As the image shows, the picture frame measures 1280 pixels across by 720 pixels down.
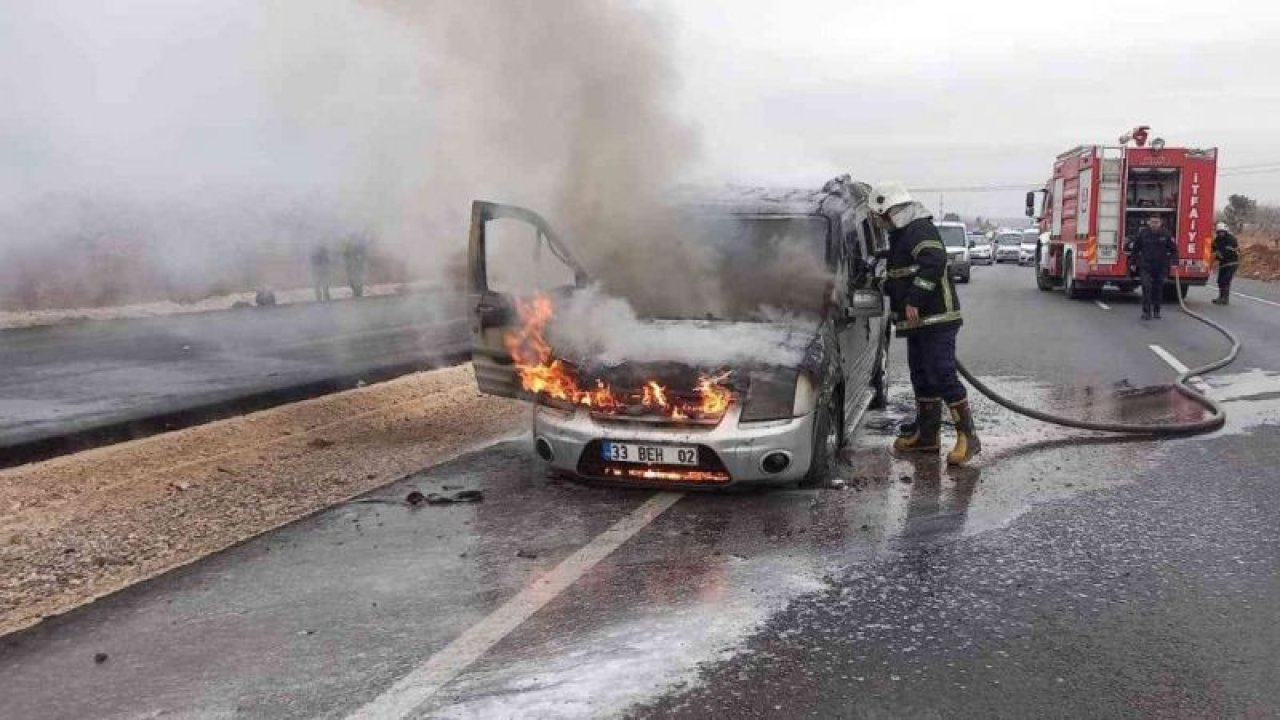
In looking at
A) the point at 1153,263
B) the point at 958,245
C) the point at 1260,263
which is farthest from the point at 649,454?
the point at 1260,263

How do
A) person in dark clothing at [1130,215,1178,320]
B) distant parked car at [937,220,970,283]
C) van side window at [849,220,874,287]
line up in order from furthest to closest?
distant parked car at [937,220,970,283] < person in dark clothing at [1130,215,1178,320] < van side window at [849,220,874,287]

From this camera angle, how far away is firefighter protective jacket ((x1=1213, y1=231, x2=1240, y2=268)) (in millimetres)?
19875

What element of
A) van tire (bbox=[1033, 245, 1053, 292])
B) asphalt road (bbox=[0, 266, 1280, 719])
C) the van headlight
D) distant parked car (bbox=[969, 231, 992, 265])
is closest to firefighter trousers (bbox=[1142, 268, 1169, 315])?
van tire (bbox=[1033, 245, 1053, 292])

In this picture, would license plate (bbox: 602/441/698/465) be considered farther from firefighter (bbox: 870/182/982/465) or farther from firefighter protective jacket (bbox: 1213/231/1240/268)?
firefighter protective jacket (bbox: 1213/231/1240/268)

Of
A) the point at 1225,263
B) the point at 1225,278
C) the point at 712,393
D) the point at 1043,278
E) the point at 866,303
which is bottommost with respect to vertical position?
the point at 1043,278

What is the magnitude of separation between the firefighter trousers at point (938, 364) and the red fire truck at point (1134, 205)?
15424mm

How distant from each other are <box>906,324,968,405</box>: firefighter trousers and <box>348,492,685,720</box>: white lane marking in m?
2.39

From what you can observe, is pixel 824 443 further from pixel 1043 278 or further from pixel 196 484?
pixel 1043 278

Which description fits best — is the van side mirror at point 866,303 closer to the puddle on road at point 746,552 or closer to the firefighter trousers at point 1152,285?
the puddle on road at point 746,552

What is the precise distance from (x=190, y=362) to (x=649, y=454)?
7.33 metres

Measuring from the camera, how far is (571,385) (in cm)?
578

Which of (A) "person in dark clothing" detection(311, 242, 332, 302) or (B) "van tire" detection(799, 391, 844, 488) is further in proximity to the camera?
(A) "person in dark clothing" detection(311, 242, 332, 302)

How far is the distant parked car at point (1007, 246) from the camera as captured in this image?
154ft

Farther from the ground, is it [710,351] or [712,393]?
[710,351]
